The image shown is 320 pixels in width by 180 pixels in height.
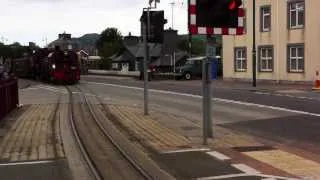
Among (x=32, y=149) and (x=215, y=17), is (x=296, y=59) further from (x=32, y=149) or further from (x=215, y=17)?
(x=32, y=149)

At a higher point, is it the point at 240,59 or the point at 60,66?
the point at 240,59

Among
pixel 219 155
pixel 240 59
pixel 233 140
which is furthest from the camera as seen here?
pixel 240 59

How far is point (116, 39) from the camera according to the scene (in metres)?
160

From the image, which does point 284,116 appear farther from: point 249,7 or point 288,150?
point 249,7

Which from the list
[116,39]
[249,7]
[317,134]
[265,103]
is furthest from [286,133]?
[116,39]

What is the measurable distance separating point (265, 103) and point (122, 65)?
9706 centimetres

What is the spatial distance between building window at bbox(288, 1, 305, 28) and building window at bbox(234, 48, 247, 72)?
6.99 meters

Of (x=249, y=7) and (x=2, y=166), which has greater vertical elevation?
(x=249, y=7)

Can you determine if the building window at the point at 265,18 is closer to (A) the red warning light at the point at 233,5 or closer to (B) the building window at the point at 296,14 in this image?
(B) the building window at the point at 296,14

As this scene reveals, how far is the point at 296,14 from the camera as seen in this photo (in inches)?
1863

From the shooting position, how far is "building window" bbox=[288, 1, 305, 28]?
154ft

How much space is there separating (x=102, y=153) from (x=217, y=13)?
388cm

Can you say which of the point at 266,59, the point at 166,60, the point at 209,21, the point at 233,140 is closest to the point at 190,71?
the point at 266,59

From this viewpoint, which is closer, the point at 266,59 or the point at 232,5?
the point at 232,5
